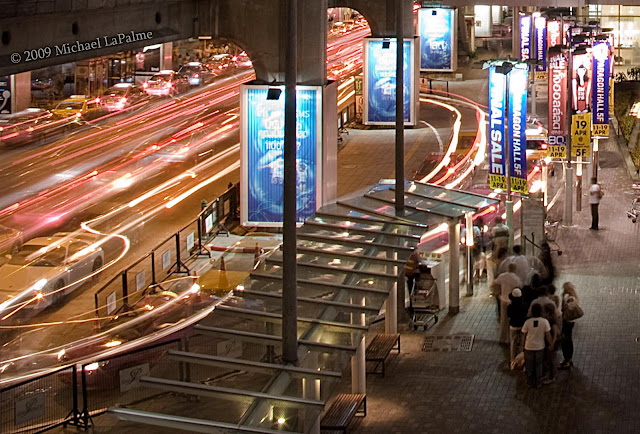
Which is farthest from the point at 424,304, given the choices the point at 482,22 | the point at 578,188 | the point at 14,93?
the point at 482,22

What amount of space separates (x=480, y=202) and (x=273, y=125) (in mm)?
4074

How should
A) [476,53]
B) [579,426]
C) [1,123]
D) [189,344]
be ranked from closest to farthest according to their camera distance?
[189,344], [579,426], [1,123], [476,53]

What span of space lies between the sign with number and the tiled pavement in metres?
5.92

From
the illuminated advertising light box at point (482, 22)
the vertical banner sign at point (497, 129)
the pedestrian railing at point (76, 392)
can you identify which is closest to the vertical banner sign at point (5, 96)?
the vertical banner sign at point (497, 129)

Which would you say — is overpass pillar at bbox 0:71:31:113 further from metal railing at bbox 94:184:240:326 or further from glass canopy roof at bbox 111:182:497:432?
glass canopy roof at bbox 111:182:497:432

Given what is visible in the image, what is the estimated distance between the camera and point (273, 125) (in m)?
24.3

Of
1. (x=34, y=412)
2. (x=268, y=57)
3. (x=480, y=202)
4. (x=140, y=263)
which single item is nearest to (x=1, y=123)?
(x=140, y=263)

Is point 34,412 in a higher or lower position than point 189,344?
lower

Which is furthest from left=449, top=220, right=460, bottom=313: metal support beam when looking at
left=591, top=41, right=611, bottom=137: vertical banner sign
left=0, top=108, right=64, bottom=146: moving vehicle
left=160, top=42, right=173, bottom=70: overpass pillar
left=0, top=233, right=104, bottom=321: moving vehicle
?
left=160, top=42, right=173, bottom=70: overpass pillar

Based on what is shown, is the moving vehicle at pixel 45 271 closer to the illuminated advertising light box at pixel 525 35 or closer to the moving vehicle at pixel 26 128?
the moving vehicle at pixel 26 128

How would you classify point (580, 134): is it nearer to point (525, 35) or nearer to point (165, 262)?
point (165, 262)

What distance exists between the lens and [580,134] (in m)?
31.5

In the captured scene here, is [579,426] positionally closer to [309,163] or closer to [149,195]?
[309,163]

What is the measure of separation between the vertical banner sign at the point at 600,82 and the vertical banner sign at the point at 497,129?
27.7 feet
